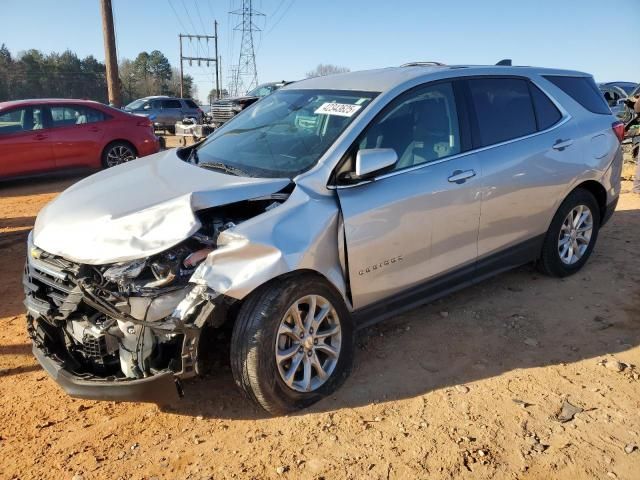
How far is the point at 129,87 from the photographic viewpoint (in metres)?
50.2

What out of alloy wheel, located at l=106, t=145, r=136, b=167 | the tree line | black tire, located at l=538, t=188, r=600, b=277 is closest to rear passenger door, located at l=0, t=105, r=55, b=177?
alloy wheel, located at l=106, t=145, r=136, b=167

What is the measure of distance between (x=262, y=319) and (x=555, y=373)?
202 centimetres

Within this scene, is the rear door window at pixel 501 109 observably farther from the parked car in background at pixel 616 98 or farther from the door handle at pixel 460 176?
the parked car in background at pixel 616 98

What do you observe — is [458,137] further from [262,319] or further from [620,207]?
[620,207]

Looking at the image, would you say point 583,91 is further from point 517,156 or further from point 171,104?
point 171,104

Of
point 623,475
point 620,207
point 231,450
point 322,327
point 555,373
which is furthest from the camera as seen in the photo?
point 620,207

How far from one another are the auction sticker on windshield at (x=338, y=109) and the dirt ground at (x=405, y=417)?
5.27ft

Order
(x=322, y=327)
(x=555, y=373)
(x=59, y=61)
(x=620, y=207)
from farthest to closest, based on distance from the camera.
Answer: (x=59, y=61) < (x=620, y=207) < (x=555, y=373) < (x=322, y=327)

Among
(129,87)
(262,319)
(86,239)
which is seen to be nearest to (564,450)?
(262,319)

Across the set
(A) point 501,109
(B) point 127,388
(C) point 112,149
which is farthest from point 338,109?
(C) point 112,149

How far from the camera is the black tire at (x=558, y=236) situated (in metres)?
4.60

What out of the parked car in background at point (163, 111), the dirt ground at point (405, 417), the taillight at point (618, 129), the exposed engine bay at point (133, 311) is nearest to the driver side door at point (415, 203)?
the dirt ground at point (405, 417)

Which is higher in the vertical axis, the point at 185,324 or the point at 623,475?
the point at 185,324

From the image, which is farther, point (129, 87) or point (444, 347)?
point (129, 87)
